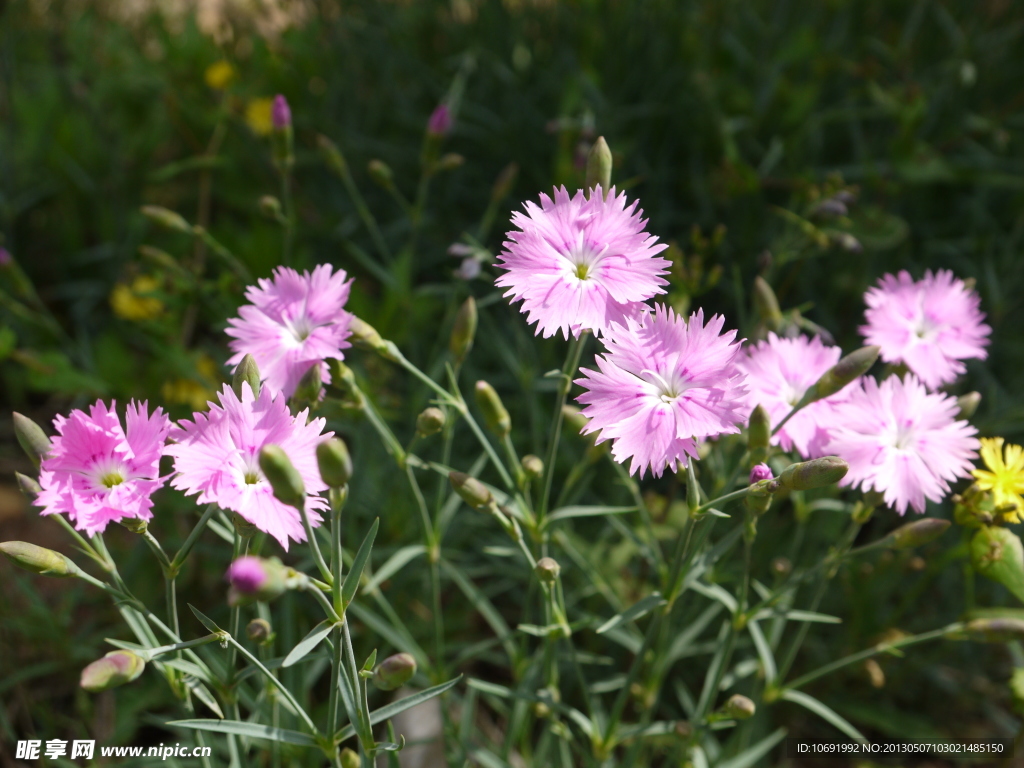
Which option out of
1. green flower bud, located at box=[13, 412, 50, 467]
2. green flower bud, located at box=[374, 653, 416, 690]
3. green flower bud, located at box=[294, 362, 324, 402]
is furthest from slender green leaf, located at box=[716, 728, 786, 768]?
green flower bud, located at box=[13, 412, 50, 467]

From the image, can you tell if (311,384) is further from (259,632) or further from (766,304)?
(766,304)

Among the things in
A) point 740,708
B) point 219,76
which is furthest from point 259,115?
point 740,708

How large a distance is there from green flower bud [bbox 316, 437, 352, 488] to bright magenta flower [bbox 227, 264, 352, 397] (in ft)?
0.94

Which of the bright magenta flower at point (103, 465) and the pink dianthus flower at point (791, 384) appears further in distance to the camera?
the pink dianthus flower at point (791, 384)

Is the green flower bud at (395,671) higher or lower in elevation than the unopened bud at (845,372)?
lower

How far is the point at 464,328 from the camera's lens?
128 centimetres

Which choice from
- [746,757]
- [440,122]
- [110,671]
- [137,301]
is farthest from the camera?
[137,301]

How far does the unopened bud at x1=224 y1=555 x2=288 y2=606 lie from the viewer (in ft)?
2.48

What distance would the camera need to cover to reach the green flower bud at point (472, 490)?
112 cm

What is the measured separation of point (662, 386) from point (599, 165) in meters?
0.34

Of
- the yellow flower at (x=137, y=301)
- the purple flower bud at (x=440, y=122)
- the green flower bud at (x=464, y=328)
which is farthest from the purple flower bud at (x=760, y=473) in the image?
the yellow flower at (x=137, y=301)

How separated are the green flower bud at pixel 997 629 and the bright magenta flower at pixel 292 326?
105 cm

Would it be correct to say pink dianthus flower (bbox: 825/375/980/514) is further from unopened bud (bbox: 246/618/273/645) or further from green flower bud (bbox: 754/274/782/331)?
unopened bud (bbox: 246/618/273/645)

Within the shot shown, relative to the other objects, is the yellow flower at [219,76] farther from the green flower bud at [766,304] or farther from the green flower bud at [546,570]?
the green flower bud at [546,570]
